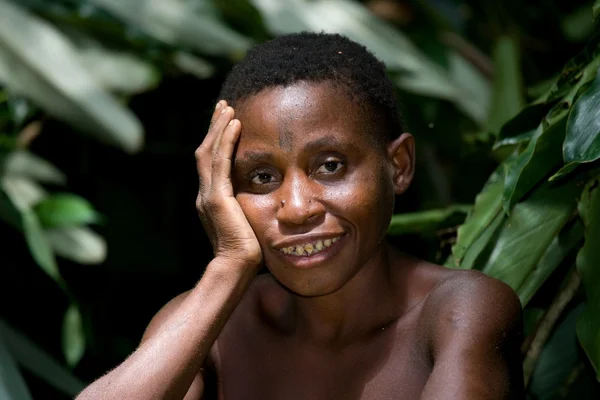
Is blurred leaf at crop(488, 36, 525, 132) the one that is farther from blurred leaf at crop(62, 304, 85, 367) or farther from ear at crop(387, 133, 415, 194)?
ear at crop(387, 133, 415, 194)

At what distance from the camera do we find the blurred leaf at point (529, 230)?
1.70m

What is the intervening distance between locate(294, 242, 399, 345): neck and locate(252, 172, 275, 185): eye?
0.22m

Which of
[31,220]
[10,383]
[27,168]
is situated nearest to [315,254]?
[10,383]

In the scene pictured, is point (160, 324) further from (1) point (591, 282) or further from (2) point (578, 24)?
(2) point (578, 24)

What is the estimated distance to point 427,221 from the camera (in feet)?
6.78

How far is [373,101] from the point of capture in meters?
1.58

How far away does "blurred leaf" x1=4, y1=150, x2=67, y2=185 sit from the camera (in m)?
3.02

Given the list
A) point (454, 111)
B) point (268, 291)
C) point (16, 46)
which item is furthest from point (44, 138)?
point (268, 291)

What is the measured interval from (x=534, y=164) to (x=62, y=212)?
1667 mm

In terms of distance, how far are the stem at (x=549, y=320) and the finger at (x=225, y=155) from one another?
0.67 meters

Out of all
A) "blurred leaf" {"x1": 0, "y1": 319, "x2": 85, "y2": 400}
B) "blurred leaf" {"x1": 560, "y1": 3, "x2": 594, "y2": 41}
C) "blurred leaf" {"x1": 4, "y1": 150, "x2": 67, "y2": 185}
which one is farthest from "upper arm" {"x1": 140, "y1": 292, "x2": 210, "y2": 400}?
"blurred leaf" {"x1": 560, "y1": 3, "x2": 594, "y2": 41}

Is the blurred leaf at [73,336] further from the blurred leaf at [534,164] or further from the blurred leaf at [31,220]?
the blurred leaf at [534,164]

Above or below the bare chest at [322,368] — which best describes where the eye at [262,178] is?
above

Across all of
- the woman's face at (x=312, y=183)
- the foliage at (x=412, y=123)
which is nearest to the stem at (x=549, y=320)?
the foliage at (x=412, y=123)
